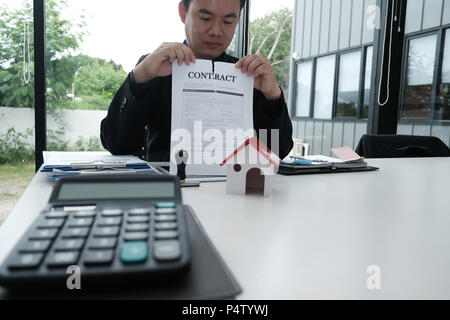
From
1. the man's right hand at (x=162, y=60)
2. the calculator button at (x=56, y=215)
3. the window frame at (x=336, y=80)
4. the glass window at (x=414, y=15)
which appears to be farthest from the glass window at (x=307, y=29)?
the calculator button at (x=56, y=215)

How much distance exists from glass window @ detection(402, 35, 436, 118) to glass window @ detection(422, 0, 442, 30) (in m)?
0.12

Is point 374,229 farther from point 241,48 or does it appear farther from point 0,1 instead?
point 0,1

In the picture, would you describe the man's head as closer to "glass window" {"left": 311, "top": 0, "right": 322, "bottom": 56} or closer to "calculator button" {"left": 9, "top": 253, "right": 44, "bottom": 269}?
"calculator button" {"left": 9, "top": 253, "right": 44, "bottom": 269}

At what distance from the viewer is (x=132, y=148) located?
103 cm

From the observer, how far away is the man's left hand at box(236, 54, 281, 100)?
0.87 meters

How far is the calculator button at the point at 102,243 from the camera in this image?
0.27 meters

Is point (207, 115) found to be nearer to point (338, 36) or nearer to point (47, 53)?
point (47, 53)

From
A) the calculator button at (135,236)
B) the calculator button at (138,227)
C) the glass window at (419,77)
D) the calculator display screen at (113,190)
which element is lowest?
the calculator button at (135,236)

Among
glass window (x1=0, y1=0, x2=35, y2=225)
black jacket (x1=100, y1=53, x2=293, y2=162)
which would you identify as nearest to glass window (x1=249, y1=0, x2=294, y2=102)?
glass window (x1=0, y1=0, x2=35, y2=225)

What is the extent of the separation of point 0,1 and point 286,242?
2208 millimetres

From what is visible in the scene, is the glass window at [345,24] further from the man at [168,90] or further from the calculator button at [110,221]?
the calculator button at [110,221]

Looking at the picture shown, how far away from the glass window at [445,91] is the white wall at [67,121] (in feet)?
9.96

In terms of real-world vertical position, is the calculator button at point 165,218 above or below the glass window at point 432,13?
below

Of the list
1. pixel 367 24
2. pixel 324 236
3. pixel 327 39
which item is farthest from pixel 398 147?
pixel 327 39
